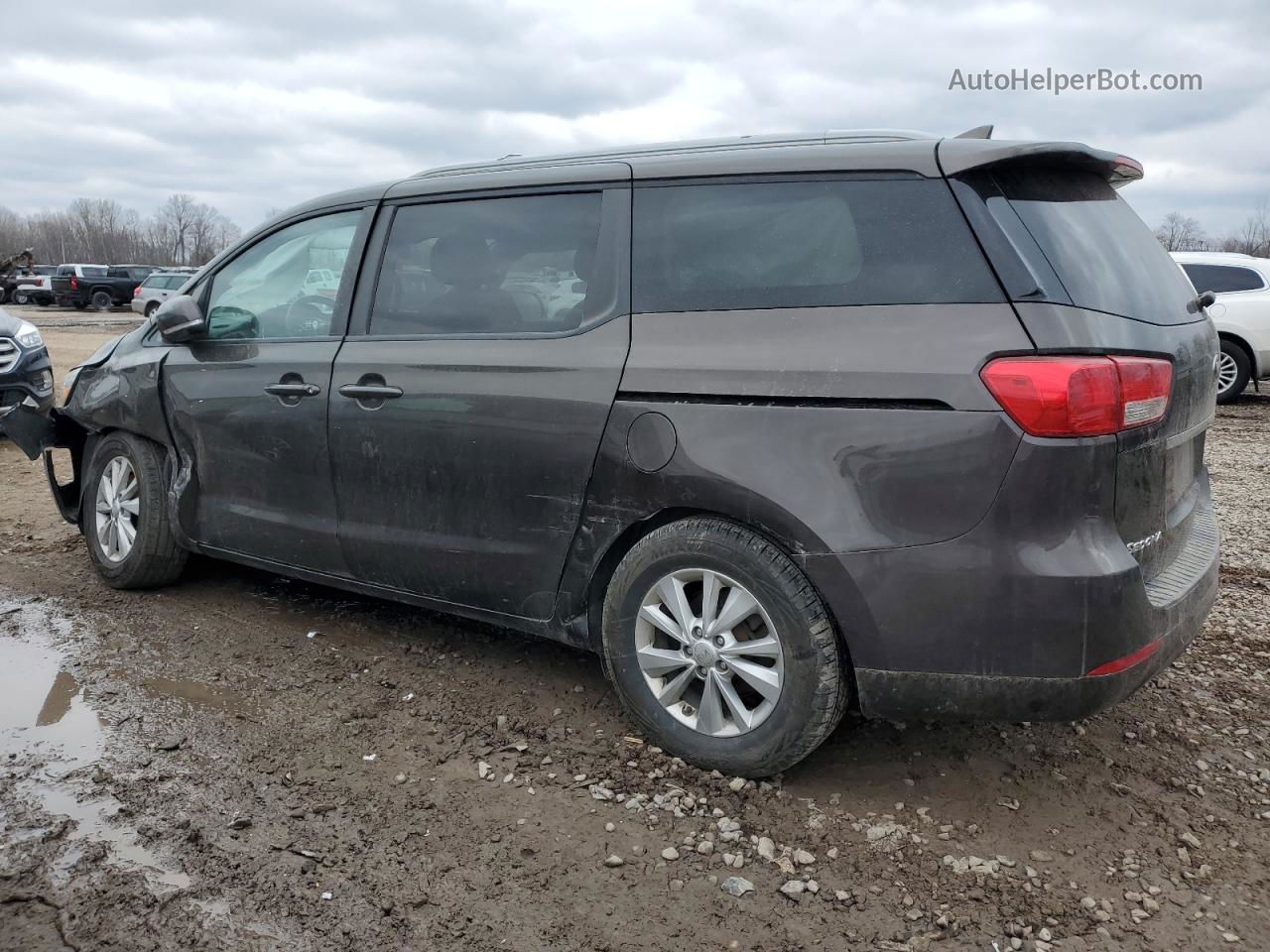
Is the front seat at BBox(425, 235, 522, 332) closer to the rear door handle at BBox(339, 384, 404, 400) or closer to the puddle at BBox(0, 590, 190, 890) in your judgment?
the rear door handle at BBox(339, 384, 404, 400)

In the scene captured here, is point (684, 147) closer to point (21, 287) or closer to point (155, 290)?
point (155, 290)

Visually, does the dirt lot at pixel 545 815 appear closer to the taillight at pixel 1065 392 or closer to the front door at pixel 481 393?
the front door at pixel 481 393

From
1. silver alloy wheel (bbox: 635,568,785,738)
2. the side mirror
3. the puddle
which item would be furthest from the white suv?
the puddle

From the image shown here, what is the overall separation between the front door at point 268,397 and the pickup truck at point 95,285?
3940 cm

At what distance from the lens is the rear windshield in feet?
8.62

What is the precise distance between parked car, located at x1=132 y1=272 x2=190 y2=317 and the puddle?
27.6m

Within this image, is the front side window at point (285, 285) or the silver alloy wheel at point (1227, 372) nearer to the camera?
the front side window at point (285, 285)

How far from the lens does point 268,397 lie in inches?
158

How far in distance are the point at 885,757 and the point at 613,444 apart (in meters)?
1.28

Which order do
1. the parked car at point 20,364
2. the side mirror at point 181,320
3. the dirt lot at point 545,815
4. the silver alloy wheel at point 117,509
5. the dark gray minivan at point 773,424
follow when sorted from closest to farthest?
the dirt lot at point 545,815 → the dark gray minivan at point 773,424 → the side mirror at point 181,320 → the silver alloy wheel at point 117,509 → the parked car at point 20,364

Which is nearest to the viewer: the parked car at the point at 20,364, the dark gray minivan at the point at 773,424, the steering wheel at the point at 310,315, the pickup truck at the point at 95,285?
the dark gray minivan at the point at 773,424

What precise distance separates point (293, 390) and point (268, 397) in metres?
0.18

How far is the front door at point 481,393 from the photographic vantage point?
321cm

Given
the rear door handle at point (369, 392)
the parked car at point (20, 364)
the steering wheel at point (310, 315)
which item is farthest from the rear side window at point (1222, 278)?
the parked car at point (20, 364)
